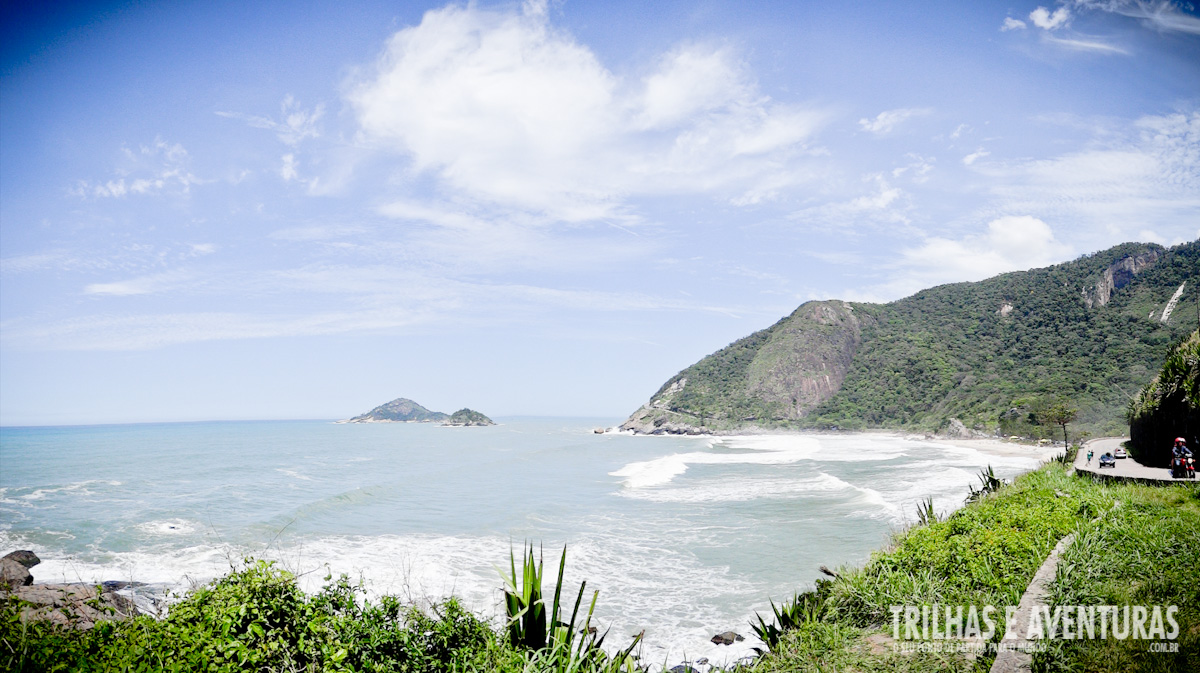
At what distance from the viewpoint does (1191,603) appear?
3945 millimetres

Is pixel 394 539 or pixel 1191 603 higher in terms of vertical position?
pixel 1191 603

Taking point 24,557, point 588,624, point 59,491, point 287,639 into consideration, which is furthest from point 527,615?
point 59,491

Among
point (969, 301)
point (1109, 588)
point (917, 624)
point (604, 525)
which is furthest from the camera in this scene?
point (969, 301)

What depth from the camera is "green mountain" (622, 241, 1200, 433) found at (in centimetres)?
5903

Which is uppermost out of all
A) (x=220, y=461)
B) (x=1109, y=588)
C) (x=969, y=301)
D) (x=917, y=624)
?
(x=969, y=301)

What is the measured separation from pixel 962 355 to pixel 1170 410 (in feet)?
264

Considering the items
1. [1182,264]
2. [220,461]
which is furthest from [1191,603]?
[1182,264]

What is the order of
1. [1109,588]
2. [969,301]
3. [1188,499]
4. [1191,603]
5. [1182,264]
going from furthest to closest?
[969,301] < [1182,264] < [1188,499] < [1109,588] < [1191,603]

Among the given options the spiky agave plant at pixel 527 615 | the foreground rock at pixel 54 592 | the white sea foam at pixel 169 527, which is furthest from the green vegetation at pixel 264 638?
the white sea foam at pixel 169 527

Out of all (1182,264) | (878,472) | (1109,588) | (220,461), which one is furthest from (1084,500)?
(1182,264)

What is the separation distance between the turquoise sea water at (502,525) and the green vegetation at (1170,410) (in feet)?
17.7

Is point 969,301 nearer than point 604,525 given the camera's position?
No

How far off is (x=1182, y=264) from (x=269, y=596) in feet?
326

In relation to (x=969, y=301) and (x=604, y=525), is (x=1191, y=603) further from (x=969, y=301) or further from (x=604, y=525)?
(x=969, y=301)
